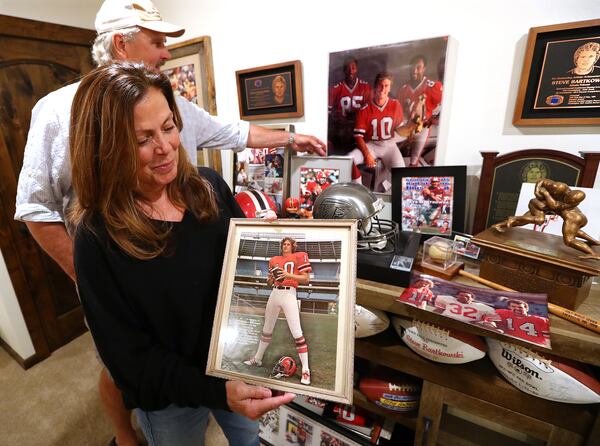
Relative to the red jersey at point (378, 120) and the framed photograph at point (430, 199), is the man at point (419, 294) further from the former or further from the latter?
the red jersey at point (378, 120)

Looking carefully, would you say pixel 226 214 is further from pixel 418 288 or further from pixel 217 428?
pixel 217 428

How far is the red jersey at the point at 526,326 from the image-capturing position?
0.65 meters

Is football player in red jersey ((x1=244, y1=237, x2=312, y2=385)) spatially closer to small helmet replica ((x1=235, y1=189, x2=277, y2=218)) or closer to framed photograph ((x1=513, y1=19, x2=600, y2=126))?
small helmet replica ((x1=235, y1=189, x2=277, y2=218))

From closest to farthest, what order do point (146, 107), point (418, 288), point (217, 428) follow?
point (146, 107) < point (418, 288) < point (217, 428)

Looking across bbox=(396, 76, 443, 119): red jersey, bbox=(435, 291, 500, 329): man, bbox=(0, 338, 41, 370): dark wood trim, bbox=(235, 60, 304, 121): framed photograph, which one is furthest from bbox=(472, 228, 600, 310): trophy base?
bbox=(0, 338, 41, 370): dark wood trim

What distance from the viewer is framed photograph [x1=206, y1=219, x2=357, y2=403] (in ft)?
1.91

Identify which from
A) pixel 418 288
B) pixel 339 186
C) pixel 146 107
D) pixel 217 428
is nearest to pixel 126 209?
pixel 146 107

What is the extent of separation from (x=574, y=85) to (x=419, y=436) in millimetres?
1198

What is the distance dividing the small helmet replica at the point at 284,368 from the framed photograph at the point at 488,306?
0.37 meters

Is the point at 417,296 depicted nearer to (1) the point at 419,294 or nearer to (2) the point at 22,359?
(1) the point at 419,294

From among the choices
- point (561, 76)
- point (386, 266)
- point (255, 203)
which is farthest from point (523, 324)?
point (255, 203)

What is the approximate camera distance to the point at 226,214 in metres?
0.81

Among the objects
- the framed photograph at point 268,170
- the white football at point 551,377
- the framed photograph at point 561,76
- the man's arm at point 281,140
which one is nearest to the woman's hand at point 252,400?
the white football at point 551,377

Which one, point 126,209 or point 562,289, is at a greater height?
point 126,209
